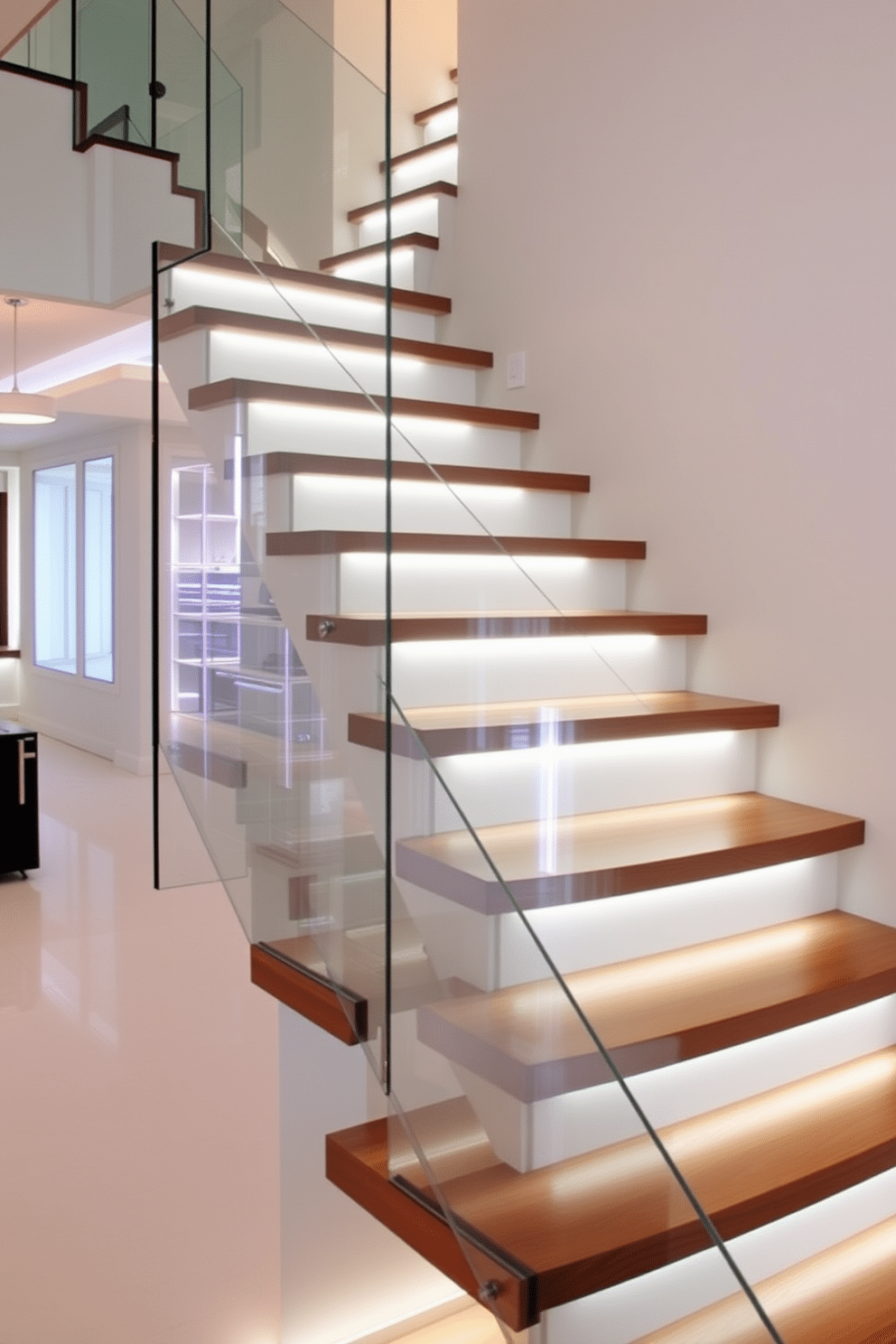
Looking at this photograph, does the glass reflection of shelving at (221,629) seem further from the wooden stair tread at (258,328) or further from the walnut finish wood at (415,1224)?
the walnut finish wood at (415,1224)

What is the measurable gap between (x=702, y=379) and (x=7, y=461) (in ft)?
32.2

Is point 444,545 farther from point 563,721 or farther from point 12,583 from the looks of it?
point 12,583

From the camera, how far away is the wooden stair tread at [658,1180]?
1.51 metres

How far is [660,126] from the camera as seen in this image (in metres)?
3.51

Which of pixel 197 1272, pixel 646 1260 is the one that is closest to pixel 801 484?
pixel 646 1260

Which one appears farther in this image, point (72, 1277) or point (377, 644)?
point (72, 1277)

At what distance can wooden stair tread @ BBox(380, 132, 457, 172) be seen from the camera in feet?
15.0

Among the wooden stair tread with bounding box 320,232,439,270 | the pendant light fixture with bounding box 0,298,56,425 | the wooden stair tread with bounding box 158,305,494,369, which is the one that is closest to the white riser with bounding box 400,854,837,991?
the wooden stair tread with bounding box 158,305,494,369

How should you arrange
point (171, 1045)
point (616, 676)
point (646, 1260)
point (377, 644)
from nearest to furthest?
point (646, 1260) → point (377, 644) → point (616, 676) → point (171, 1045)

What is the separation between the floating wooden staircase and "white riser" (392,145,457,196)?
1364 mm

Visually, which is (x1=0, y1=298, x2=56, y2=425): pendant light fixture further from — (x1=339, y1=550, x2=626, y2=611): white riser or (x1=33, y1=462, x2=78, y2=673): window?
(x1=339, y1=550, x2=626, y2=611): white riser

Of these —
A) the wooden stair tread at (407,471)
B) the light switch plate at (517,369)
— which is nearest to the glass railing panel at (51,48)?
the light switch plate at (517,369)

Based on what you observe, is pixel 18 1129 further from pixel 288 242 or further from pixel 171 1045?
pixel 288 242

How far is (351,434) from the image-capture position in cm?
263
